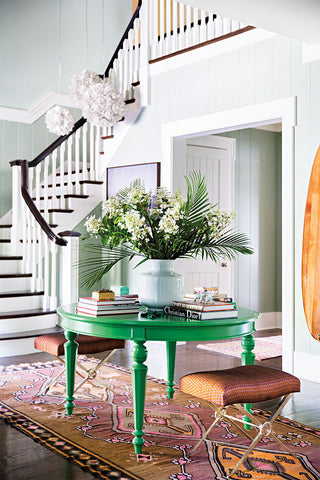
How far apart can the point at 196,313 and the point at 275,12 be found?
7.51 feet

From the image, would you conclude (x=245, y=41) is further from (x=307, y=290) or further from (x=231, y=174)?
(x=307, y=290)

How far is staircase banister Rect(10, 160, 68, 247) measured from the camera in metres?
6.39

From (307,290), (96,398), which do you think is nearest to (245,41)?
(96,398)

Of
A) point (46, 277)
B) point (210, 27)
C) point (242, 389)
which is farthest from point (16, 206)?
point (242, 389)

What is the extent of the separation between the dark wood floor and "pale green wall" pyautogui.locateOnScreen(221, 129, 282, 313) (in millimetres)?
1720

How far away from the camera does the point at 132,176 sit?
6996 millimetres

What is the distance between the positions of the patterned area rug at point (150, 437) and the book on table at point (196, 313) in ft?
2.37

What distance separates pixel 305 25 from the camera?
4375 millimetres

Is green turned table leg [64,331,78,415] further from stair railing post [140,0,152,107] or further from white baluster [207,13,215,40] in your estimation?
stair railing post [140,0,152,107]

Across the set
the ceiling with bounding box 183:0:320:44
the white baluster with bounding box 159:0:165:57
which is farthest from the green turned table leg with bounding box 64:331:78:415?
the white baluster with bounding box 159:0:165:57

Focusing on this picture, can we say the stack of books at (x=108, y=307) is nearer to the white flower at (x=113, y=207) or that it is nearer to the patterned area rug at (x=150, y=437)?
the white flower at (x=113, y=207)

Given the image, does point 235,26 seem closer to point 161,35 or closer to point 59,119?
point 161,35

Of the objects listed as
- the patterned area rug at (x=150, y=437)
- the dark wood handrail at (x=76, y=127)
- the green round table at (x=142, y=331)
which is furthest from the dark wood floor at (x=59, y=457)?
the dark wood handrail at (x=76, y=127)

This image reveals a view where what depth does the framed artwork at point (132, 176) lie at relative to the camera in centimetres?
669
